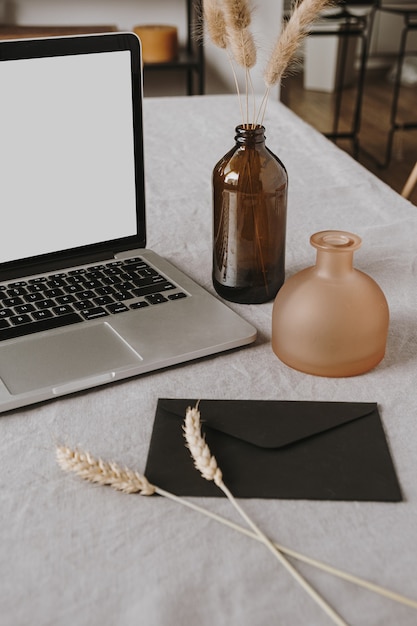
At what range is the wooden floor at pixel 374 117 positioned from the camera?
3.77 metres

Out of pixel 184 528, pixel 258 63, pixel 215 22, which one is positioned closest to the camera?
pixel 184 528

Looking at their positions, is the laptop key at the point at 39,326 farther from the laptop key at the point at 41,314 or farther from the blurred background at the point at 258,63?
the blurred background at the point at 258,63

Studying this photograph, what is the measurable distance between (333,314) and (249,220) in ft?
0.63

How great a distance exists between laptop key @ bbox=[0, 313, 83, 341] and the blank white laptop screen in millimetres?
98

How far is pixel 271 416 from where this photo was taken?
24.6 inches

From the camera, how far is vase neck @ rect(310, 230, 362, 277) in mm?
662

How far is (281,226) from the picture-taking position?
809 mm

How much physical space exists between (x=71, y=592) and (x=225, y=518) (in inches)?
4.8

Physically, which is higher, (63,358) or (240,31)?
(240,31)

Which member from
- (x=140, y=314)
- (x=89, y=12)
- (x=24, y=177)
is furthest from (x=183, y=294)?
(x=89, y=12)

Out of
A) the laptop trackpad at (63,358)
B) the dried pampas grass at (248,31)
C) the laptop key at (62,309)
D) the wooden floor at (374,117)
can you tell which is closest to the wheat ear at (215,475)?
the laptop trackpad at (63,358)

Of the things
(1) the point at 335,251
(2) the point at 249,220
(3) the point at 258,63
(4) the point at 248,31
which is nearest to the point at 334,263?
(1) the point at 335,251

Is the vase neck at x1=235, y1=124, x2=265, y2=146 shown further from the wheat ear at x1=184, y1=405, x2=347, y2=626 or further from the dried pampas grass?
the wheat ear at x1=184, y1=405, x2=347, y2=626

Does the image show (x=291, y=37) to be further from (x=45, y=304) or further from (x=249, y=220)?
(x=45, y=304)
